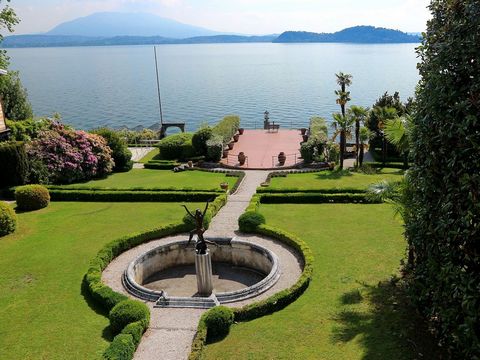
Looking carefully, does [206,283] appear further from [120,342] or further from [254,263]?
[120,342]

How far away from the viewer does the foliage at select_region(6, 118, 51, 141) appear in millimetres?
34312

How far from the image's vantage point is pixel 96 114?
89.9 metres

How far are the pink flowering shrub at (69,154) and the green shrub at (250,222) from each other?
55.8ft

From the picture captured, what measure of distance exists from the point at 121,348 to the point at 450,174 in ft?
33.4

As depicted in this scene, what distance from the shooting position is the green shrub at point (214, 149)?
41625 millimetres

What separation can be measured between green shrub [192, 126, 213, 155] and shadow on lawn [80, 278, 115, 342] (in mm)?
25929

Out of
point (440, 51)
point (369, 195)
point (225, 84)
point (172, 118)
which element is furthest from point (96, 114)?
point (440, 51)

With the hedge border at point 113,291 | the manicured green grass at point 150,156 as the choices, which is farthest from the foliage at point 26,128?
the hedge border at point 113,291

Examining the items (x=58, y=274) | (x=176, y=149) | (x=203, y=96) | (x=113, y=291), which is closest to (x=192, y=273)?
(x=113, y=291)

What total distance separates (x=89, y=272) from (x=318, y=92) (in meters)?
104

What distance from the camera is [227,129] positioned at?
48.9 meters

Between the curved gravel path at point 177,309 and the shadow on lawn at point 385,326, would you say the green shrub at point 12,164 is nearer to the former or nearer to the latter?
the curved gravel path at point 177,309

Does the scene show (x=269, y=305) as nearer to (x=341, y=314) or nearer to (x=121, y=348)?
Result: (x=341, y=314)

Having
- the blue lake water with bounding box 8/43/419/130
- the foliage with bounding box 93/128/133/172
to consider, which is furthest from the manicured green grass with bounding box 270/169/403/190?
the blue lake water with bounding box 8/43/419/130
